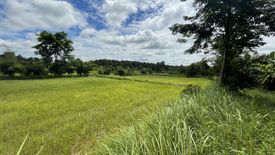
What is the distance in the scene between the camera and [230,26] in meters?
10.1

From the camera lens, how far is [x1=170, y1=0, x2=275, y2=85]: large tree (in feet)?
30.0

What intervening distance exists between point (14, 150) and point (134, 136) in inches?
144

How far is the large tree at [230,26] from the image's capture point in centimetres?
916

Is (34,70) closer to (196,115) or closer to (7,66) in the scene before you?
(7,66)

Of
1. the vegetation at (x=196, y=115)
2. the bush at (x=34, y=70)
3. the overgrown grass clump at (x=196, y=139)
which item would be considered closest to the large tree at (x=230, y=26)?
the vegetation at (x=196, y=115)

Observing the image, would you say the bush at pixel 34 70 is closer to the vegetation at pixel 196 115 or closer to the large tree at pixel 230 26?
the vegetation at pixel 196 115

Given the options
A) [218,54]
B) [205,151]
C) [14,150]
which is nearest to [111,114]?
[14,150]

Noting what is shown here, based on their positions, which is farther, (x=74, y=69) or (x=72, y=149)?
(x=74, y=69)

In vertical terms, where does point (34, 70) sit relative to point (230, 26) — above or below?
below

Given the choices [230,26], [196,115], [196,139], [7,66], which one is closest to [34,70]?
[7,66]

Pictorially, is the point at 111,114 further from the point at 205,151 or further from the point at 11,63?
the point at 11,63

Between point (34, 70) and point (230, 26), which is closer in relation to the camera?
point (230, 26)

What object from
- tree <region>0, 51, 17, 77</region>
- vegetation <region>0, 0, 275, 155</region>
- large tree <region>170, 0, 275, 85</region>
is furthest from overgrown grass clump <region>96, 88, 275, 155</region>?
tree <region>0, 51, 17, 77</region>

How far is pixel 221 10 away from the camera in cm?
925
